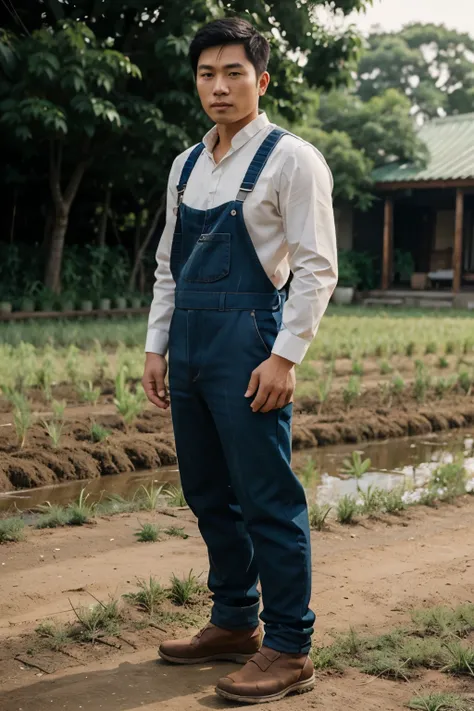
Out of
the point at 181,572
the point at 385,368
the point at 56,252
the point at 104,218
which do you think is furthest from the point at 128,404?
the point at 104,218

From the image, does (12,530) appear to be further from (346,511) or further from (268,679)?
(268,679)

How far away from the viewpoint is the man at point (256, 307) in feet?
9.55

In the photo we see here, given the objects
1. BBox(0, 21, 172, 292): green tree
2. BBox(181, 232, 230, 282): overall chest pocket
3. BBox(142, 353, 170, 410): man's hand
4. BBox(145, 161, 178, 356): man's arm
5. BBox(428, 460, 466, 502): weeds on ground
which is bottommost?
BBox(428, 460, 466, 502): weeds on ground

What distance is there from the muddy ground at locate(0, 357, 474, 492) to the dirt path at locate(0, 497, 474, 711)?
3.90ft

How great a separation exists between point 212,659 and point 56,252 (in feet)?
46.6

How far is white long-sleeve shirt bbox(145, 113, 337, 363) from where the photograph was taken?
2.89 metres

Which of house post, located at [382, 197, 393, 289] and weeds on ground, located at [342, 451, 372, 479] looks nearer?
weeds on ground, located at [342, 451, 372, 479]

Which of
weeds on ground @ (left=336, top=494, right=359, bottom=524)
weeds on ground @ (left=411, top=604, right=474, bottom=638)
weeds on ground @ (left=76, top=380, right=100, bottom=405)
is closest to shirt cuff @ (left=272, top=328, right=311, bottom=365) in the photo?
weeds on ground @ (left=411, top=604, right=474, bottom=638)

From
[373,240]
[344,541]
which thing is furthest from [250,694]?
[373,240]

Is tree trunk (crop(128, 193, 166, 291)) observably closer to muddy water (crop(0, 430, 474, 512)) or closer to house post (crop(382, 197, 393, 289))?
house post (crop(382, 197, 393, 289))

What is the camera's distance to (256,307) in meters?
2.97

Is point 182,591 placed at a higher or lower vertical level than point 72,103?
lower

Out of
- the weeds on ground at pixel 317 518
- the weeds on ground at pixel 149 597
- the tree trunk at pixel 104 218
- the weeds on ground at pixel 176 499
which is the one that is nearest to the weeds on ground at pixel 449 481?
the weeds on ground at pixel 317 518

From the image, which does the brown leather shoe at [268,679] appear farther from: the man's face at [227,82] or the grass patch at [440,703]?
the man's face at [227,82]
